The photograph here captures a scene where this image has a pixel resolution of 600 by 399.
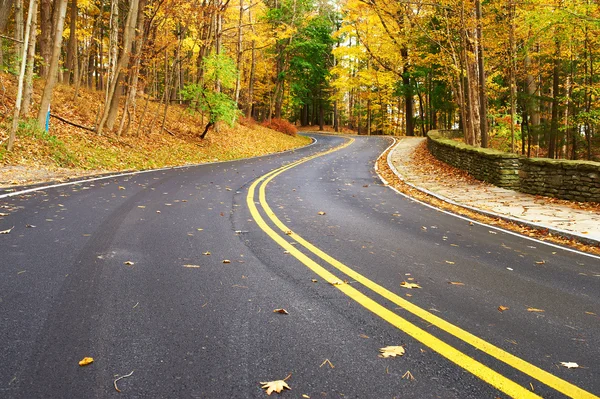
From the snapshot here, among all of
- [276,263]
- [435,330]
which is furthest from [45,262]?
[435,330]

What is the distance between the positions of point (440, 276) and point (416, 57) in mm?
22514

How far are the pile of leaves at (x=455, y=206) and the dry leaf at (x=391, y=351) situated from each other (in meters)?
5.14

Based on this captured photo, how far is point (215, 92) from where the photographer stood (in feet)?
72.9

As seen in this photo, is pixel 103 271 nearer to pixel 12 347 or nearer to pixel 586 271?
pixel 12 347

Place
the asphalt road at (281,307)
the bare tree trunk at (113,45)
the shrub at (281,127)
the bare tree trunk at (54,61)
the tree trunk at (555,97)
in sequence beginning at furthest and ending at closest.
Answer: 1. the shrub at (281,127)
2. the tree trunk at (555,97)
3. the bare tree trunk at (113,45)
4. the bare tree trunk at (54,61)
5. the asphalt road at (281,307)

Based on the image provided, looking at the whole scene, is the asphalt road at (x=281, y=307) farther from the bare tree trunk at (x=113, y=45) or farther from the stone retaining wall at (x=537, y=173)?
the bare tree trunk at (x=113, y=45)

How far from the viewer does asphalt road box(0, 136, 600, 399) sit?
2512 millimetres

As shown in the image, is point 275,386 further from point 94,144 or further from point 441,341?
point 94,144

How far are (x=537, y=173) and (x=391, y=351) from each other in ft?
35.3

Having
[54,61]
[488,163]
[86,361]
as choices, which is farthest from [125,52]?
[86,361]

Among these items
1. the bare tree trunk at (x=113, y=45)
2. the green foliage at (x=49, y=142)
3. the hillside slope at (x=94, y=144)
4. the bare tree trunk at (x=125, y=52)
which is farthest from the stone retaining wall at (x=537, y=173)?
the bare tree trunk at (x=113, y=45)

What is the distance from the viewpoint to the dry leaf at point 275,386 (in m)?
2.38

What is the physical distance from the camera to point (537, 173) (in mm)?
11641

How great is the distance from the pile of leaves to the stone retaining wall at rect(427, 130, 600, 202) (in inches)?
14.5
